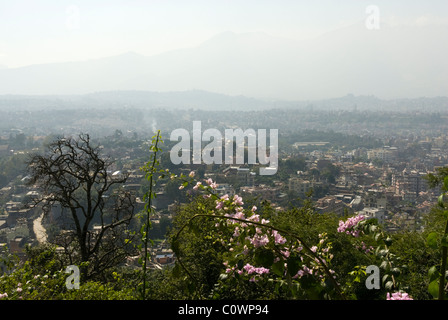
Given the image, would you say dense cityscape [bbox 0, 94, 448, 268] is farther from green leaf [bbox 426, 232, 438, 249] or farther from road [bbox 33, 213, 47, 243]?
green leaf [bbox 426, 232, 438, 249]

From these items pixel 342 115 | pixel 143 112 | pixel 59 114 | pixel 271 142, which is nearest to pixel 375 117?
pixel 342 115

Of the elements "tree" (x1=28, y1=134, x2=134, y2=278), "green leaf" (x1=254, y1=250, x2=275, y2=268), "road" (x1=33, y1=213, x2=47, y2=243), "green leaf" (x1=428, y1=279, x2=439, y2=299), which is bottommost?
"road" (x1=33, y1=213, x2=47, y2=243)

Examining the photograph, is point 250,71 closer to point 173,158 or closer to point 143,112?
point 143,112

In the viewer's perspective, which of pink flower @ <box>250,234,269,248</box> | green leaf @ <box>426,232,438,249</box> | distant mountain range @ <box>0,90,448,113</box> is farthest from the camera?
distant mountain range @ <box>0,90,448,113</box>

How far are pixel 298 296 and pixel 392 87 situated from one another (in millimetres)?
81714

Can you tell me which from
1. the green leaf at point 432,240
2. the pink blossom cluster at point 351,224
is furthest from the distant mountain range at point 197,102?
the green leaf at point 432,240

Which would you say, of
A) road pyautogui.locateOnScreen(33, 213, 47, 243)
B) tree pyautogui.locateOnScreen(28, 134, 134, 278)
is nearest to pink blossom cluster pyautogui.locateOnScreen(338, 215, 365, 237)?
tree pyautogui.locateOnScreen(28, 134, 134, 278)

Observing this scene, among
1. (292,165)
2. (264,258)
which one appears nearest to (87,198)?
(264,258)

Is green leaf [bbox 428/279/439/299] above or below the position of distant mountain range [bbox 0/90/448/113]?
below

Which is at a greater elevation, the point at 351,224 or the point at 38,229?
the point at 351,224

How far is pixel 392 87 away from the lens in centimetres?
7538

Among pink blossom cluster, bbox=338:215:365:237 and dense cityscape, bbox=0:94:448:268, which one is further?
dense cityscape, bbox=0:94:448:268

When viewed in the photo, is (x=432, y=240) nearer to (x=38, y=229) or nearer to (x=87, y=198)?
(x=87, y=198)
